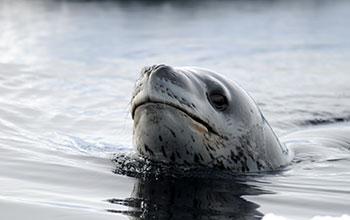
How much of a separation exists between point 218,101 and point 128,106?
14.2 feet

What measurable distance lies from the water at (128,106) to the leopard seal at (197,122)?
0.18 meters

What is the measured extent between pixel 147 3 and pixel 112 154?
86.6 ft

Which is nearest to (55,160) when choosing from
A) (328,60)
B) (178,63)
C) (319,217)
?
(319,217)

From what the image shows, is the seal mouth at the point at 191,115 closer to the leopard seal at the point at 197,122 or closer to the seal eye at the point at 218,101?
the leopard seal at the point at 197,122

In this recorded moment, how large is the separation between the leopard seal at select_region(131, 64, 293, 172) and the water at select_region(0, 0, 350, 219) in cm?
18

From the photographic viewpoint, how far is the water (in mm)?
4160

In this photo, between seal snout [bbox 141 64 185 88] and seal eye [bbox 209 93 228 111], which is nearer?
seal snout [bbox 141 64 185 88]

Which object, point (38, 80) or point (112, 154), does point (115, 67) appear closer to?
point (38, 80)

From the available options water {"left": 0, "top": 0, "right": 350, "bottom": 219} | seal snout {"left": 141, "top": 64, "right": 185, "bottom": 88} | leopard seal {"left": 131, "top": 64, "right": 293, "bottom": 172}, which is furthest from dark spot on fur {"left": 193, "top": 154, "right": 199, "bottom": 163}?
seal snout {"left": 141, "top": 64, "right": 185, "bottom": 88}

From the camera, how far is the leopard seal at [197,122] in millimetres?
4590

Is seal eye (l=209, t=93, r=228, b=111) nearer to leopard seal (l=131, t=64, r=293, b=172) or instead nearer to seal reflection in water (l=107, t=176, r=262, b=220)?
leopard seal (l=131, t=64, r=293, b=172)

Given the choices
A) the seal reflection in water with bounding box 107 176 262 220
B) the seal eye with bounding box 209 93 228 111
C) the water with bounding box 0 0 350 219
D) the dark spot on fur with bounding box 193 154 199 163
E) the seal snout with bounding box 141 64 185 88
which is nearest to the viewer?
the seal reflection in water with bounding box 107 176 262 220

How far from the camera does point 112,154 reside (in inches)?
238

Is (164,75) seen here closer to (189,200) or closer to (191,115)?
(191,115)
